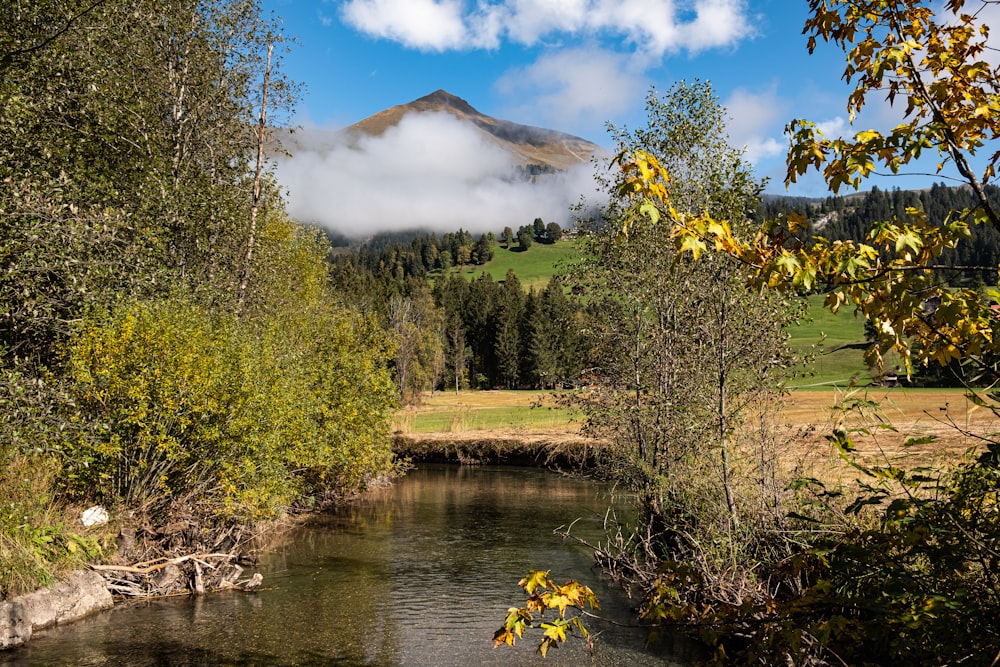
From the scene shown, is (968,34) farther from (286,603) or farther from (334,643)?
(286,603)

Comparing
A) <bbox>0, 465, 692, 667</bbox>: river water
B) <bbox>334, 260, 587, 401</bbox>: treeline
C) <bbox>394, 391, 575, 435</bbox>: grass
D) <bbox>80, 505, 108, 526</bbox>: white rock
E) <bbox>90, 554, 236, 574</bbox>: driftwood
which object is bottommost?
<bbox>0, 465, 692, 667</bbox>: river water

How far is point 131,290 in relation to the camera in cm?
1692

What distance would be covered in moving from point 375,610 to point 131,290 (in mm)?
9730

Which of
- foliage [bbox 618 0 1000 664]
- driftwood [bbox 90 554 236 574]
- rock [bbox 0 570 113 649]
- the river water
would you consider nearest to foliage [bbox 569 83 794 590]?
the river water

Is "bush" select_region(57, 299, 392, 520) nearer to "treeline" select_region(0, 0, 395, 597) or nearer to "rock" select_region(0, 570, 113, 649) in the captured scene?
"treeline" select_region(0, 0, 395, 597)

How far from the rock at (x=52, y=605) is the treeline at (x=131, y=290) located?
445 mm

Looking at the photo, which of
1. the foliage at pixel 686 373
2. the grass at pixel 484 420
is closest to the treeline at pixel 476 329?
the grass at pixel 484 420

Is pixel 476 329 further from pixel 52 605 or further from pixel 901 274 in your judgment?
pixel 901 274

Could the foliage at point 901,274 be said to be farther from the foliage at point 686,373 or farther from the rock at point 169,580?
the rock at point 169,580

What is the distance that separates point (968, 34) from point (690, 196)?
13.0 meters

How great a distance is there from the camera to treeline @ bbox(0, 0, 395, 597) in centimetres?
1391

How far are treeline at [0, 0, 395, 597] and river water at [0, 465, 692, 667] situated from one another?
217 centimetres

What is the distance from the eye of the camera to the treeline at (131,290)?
13.9 m

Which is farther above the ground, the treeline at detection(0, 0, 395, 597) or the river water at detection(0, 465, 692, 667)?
the treeline at detection(0, 0, 395, 597)
